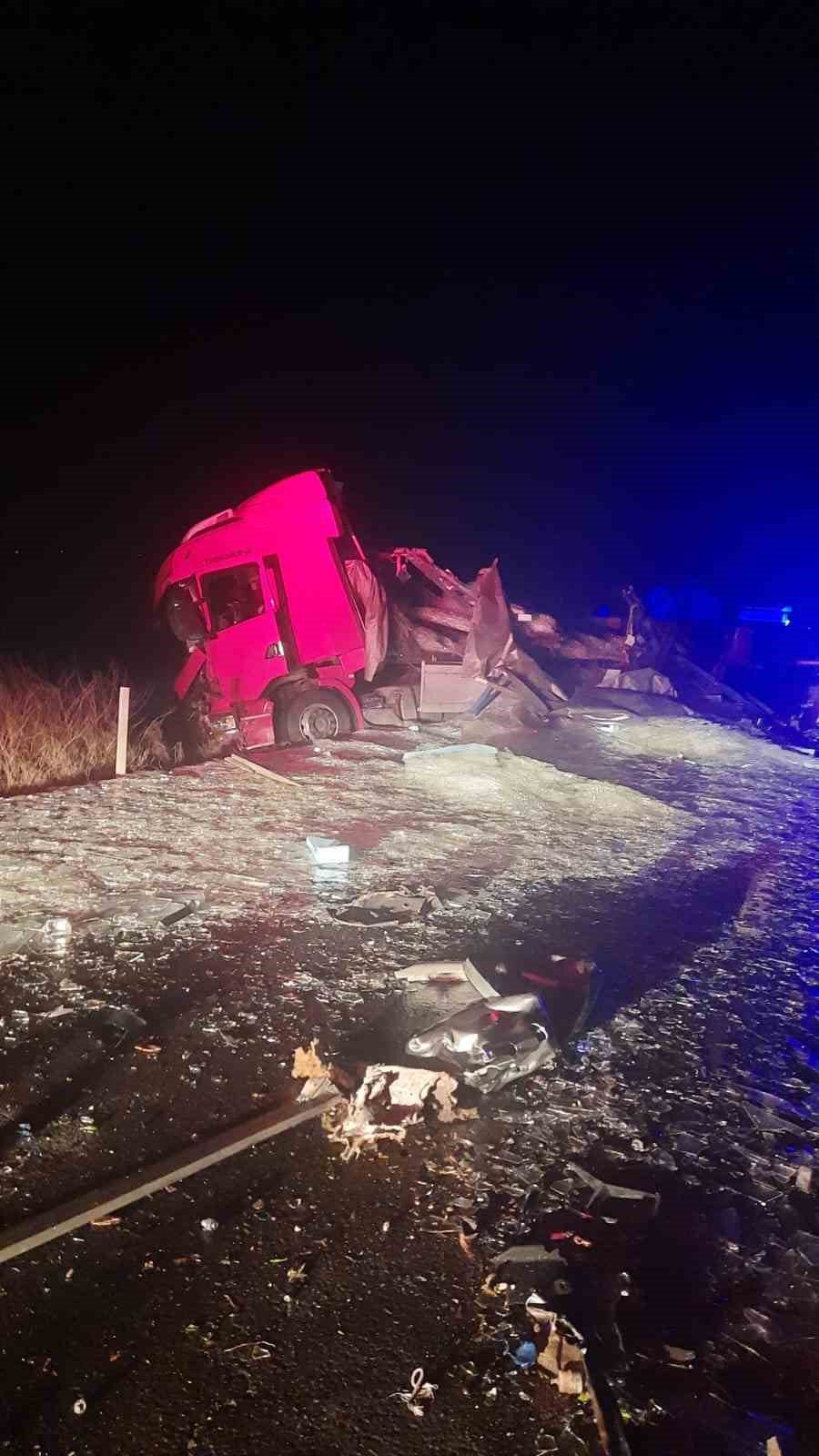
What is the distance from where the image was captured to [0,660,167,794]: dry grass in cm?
900

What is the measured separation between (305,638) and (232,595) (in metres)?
1.04

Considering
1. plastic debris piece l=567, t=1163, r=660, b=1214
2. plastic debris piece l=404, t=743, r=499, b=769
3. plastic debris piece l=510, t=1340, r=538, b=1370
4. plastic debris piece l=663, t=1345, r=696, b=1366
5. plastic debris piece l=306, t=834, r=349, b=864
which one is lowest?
plastic debris piece l=663, t=1345, r=696, b=1366

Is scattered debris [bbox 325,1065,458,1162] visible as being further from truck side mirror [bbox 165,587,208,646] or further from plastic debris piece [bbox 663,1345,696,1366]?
truck side mirror [bbox 165,587,208,646]

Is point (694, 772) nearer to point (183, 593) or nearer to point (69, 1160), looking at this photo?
point (183, 593)

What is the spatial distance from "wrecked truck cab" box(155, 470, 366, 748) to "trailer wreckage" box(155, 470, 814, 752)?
0.05ft

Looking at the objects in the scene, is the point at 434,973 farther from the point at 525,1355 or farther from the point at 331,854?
the point at 525,1355

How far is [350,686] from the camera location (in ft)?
36.7

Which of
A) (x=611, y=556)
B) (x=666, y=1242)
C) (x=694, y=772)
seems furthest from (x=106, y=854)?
(x=611, y=556)

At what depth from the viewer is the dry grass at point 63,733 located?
9.00 metres

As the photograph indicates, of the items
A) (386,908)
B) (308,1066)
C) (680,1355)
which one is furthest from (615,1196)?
(386,908)

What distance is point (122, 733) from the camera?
9.41 metres

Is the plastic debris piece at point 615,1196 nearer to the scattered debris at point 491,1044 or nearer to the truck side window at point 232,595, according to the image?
the scattered debris at point 491,1044

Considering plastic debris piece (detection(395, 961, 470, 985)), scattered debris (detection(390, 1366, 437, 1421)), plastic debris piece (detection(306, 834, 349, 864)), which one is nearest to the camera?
scattered debris (detection(390, 1366, 437, 1421))

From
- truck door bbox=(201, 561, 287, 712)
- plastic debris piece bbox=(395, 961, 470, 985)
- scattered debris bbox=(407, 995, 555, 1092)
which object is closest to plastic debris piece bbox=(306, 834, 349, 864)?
plastic debris piece bbox=(395, 961, 470, 985)
